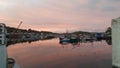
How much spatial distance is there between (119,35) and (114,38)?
42 centimetres

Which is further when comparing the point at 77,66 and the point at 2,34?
the point at 77,66

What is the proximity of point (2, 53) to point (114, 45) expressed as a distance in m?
8.16

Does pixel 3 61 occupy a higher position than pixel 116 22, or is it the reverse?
pixel 116 22

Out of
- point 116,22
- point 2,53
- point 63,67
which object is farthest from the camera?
point 63,67

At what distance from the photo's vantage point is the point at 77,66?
4678 cm

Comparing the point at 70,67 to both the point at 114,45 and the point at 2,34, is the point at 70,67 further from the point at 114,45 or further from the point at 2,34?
the point at 2,34

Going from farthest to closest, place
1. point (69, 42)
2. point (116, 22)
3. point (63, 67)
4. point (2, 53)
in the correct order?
point (69, 42) → point (63, 67) → point (116, 22) → point (2, 53)

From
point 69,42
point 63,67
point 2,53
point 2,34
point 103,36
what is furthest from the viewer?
point 103,36

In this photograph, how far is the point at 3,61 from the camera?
13.0m

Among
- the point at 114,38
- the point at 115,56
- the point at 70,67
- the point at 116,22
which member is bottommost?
the point at 70,67

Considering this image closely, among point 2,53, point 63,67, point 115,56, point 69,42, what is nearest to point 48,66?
point 63,67

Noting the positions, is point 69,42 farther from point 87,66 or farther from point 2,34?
point 2,34

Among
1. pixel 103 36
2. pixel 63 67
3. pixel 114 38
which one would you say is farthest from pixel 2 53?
pixel 103 36

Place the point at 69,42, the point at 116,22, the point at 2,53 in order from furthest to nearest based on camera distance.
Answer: the point at 69,42 → the point at 116,22 → the point at 2,53
